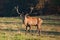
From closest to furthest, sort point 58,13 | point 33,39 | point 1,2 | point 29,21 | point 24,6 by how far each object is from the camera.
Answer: point 33,39, point 29,21, point 58,13, point 24,6, point 1,2

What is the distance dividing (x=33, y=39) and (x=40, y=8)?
28841mm

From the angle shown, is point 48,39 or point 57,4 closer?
point 48,39

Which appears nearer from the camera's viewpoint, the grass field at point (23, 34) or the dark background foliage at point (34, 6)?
the grass field at point (23, 34)

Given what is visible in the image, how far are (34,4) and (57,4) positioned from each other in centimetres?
416

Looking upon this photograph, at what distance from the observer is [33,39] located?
555 inches

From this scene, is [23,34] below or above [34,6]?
above

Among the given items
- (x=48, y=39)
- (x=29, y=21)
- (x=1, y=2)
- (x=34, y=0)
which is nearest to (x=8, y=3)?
(x=1, y=2)

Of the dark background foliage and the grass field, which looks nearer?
the grass field

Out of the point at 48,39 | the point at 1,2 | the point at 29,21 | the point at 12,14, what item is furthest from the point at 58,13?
the point at 48,39

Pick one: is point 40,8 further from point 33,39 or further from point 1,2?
point 33,39

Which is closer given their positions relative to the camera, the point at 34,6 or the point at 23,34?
the point at 23,34

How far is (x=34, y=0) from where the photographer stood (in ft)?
143

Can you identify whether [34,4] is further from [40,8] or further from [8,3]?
[8,3]

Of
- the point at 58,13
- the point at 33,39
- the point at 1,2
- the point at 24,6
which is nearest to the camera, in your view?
the point at 33,39
